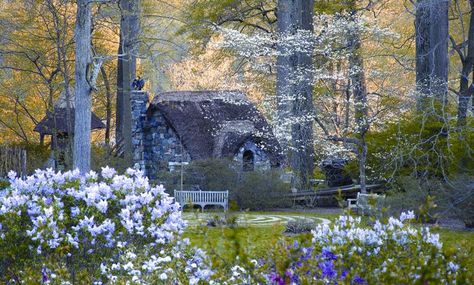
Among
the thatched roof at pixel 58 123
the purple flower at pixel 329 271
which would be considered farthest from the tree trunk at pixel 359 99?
the purple flower at pixel 329 271

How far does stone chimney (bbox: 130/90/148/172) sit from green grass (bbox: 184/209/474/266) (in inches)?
263

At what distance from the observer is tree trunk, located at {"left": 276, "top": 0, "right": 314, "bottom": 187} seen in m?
20.9

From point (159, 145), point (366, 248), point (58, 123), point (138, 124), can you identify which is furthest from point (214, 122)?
point (366, 248)

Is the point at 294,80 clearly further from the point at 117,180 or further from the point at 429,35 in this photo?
the point at 117,180

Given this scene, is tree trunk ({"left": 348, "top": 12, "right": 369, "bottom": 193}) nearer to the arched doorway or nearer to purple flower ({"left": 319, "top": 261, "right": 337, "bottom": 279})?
the arched doorway

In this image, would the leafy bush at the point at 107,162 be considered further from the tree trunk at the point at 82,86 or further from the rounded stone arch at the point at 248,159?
the tree trunk at the point at 82,86

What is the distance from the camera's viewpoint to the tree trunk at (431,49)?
1867 centimetres

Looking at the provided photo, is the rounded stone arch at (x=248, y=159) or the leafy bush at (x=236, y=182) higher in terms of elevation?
the rounded stone arch at (x=248, y=159)

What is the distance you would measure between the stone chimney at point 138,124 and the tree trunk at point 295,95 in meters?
4.83

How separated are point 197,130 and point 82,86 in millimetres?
10089

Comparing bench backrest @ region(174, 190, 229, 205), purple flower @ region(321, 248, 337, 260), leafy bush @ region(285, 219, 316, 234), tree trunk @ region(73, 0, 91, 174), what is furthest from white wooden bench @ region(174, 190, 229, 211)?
purple flower @ region(321, 248, 337, 260)

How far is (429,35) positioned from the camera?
64.7ft

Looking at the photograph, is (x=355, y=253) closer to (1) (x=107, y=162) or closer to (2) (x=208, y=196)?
(2) (x=208, y=196)

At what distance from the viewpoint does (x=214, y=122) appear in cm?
2473
